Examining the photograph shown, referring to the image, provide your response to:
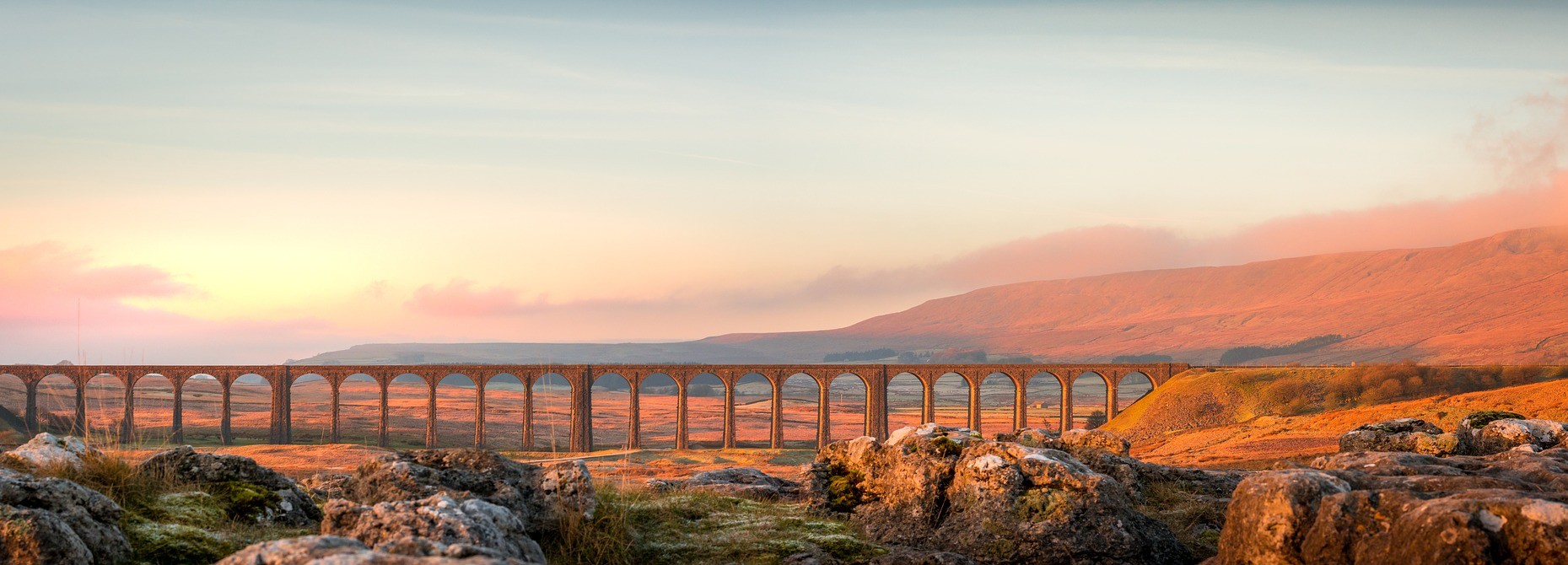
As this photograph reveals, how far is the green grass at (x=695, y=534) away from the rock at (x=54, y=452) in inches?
199

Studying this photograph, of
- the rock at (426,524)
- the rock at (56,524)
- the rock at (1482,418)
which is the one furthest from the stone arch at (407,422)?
the rock at (426,524)

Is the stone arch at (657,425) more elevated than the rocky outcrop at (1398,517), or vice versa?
the rocky outcrop at (1398,517)

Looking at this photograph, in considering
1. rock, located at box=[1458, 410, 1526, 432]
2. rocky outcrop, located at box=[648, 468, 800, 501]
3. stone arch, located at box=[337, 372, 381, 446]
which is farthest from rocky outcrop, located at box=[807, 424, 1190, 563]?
stone arch, located at box=[337, 372, 381, 446]

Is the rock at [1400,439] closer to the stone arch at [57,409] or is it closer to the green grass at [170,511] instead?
the green grass at [170,511]

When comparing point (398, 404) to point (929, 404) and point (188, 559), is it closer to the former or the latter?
point (929, 404)

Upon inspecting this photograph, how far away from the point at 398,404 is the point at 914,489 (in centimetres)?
17275

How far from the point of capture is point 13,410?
97000 mm

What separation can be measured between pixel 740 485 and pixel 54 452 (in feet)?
33.7

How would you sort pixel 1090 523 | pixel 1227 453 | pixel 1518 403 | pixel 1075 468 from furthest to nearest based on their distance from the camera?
pixel 1518 403, pixel 1227 453, pixel 1075 468, pixel 1090 523

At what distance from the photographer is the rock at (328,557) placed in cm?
645

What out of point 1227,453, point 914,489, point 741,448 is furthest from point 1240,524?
point 741,448

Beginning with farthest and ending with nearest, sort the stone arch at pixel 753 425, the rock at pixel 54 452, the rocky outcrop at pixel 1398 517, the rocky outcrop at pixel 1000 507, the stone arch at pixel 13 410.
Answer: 1. the stone arch at pixel 753 425
2. the stone arch at pixel 13 410
3. the rocky outcrop at pixel 1000 507
4. the rock at pixel 54 452
5. the rocky outcrop at pixel 1398 517

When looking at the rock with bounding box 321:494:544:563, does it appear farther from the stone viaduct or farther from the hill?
the stone viaduct

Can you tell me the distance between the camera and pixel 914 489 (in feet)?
45.3
